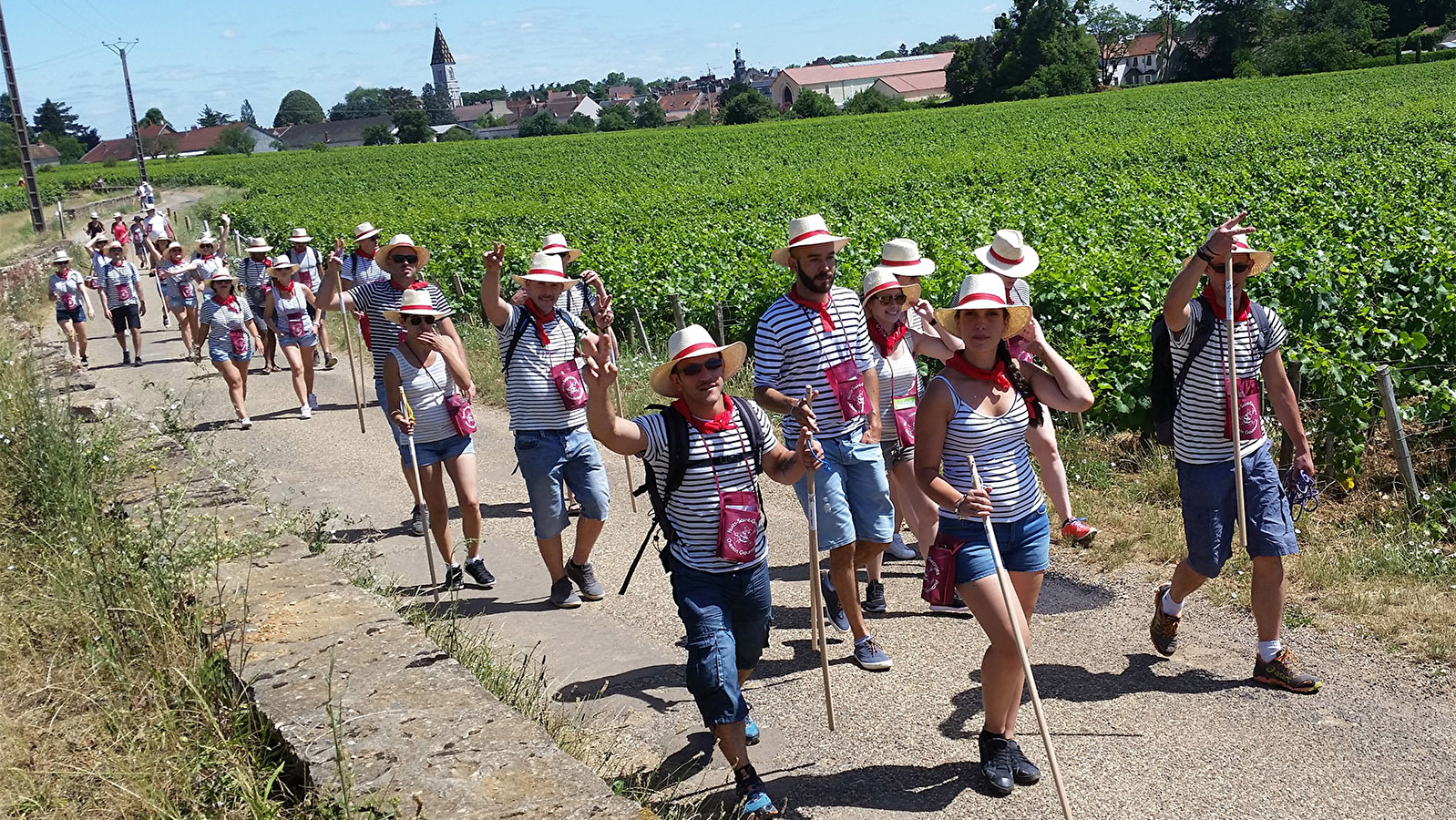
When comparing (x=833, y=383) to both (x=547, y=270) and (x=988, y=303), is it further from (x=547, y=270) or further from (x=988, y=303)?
(x=547, y=270)

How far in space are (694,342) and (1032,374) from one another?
1465 mm

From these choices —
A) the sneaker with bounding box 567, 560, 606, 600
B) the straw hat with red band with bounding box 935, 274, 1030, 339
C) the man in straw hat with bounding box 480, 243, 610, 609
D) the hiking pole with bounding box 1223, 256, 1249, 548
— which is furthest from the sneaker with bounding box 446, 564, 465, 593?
the hiking pole with bounding box 1223, 256, 1249, 548

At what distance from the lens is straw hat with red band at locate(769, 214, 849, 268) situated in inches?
231

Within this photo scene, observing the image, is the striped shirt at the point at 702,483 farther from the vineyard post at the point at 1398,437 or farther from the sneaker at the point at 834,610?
the vineyard post at the point at 1398,437

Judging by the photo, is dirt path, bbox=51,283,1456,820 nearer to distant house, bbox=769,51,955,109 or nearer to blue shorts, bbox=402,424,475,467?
blue shorts, bbox=402,424,475,467

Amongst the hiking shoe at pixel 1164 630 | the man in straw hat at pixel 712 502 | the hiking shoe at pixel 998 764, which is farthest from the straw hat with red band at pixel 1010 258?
the hiking shoe at pixel 998 764

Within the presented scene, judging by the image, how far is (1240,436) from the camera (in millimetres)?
5461

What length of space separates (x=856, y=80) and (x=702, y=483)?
5875 inches

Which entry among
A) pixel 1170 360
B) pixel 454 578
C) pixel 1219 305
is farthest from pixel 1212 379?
pixel 454 578

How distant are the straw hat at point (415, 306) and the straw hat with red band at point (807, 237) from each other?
2190mm

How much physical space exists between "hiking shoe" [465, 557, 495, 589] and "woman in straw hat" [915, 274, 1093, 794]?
3636 mm

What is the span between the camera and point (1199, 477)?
556 cm

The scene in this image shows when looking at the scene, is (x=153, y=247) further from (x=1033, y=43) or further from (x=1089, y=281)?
(x=1033, y=43)

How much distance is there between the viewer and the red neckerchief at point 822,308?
19.4 ft
